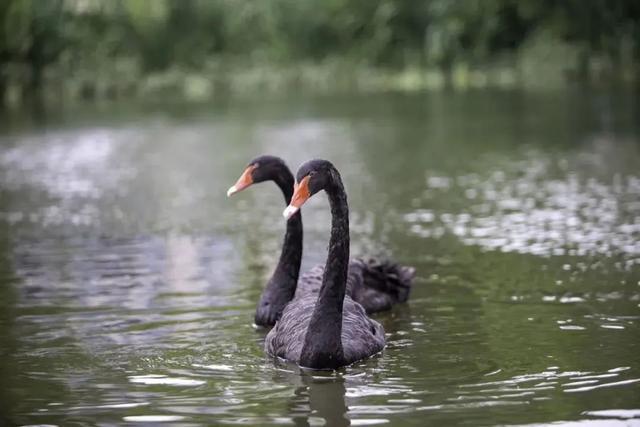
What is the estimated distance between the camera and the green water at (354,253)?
17.9 ft

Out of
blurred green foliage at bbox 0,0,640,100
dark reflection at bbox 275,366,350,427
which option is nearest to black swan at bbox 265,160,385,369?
dark reflection at bbox 275,366,350,427

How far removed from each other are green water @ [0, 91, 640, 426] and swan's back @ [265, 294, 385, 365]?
0.28 ft

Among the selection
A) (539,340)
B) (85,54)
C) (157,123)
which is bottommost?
(539,340)

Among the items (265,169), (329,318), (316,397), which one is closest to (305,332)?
(329,318)

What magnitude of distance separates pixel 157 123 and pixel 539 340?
20.5 metres

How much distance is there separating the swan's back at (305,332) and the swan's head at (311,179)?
26.7 inches

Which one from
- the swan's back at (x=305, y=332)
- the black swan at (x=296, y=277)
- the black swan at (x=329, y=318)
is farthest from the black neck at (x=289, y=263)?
the black swan at (x=329, y=318)

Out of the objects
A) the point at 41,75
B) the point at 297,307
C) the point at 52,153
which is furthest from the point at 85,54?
the point at 297,307

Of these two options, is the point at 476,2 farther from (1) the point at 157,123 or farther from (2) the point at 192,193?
(2) the point at 192,193

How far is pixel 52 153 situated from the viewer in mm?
19516

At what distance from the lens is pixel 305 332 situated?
6.12 metres

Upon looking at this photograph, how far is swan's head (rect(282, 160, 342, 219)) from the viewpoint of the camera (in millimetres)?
5832

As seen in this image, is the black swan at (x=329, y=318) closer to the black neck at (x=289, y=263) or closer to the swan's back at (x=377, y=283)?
the black neck at (x=289, y=263)

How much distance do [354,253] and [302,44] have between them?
125 feet
